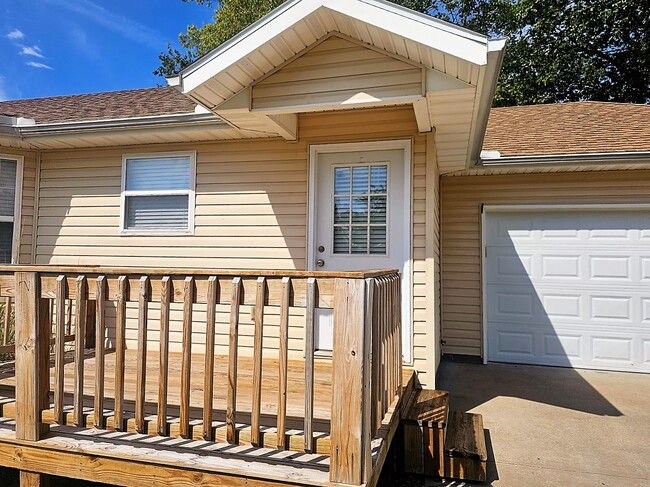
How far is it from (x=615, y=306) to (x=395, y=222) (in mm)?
3414

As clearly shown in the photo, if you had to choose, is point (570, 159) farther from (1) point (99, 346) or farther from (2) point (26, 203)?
(2) point (26, 203)

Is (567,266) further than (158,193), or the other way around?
(567,266)

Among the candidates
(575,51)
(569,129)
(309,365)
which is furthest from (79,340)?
(575,51)

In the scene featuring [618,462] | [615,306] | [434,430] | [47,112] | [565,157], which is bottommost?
[618,462]

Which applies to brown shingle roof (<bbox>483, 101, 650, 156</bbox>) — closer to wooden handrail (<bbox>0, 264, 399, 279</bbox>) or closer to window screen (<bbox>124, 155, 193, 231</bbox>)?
window screen (<bbox>124, 155, 193, 231</bbox>)

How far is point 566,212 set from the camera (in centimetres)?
539

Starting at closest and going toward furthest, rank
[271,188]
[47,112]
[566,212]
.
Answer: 1. [271,188]
2. [566,212]
3. [47,112]

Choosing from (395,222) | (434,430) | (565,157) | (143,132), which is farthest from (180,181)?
(565,157)

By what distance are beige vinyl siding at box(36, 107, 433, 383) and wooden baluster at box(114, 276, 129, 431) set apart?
2.11 meters

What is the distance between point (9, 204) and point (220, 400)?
4264mm

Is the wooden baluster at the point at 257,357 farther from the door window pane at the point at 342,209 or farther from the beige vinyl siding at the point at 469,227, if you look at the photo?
the beige vinyl siding at the point at 469,227

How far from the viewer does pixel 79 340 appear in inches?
85.0

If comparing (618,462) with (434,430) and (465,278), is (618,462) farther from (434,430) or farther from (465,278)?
(465,278)

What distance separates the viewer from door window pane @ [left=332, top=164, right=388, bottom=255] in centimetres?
406
